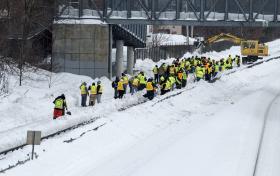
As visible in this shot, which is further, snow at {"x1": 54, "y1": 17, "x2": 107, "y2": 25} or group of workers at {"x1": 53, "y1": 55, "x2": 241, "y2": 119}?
snow at {"x1": 54, "y1": 17, "x2": 107, "y2": 25}

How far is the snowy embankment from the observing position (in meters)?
23.0

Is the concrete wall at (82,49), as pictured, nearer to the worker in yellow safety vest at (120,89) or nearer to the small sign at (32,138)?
the worker in yellow safety vest at (120,89)

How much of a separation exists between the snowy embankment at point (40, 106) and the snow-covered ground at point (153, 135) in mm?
51

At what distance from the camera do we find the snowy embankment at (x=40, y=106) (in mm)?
23000

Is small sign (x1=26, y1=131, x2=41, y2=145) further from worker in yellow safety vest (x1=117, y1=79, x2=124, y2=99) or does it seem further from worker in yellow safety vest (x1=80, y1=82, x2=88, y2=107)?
worker in yellow safety vest (x1=117, y1=79, x2=124, y2=99)

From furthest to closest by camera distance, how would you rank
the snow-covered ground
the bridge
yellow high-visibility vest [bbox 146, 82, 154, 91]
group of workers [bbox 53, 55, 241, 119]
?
the bridge
yellow high-visibility vest [bbox 146, 82, 154, 91]
group of workers [bbox 53, 55, 241, 119]
the snow-covered ground

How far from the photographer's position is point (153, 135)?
873 inches

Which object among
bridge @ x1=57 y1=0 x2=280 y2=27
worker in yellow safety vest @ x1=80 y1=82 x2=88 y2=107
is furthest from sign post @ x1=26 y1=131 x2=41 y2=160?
bridge @ x1=57 y1=0 x2=280 y2=27

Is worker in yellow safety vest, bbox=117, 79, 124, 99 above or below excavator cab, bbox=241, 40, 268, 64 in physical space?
below

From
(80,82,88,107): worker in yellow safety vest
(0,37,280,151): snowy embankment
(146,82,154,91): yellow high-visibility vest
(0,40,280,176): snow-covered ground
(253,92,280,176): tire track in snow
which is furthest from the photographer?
(146,82,154,91): yellow high-visibility vest

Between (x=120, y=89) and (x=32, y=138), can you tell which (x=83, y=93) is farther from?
(x=32, y=138)

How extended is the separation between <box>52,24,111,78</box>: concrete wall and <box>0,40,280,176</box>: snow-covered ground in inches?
384

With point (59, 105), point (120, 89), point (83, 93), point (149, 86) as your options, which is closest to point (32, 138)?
point (59, 105)

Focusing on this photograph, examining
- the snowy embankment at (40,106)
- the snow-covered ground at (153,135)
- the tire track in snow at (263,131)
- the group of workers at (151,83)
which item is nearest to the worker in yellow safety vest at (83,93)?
the group of workers at (151,83)
